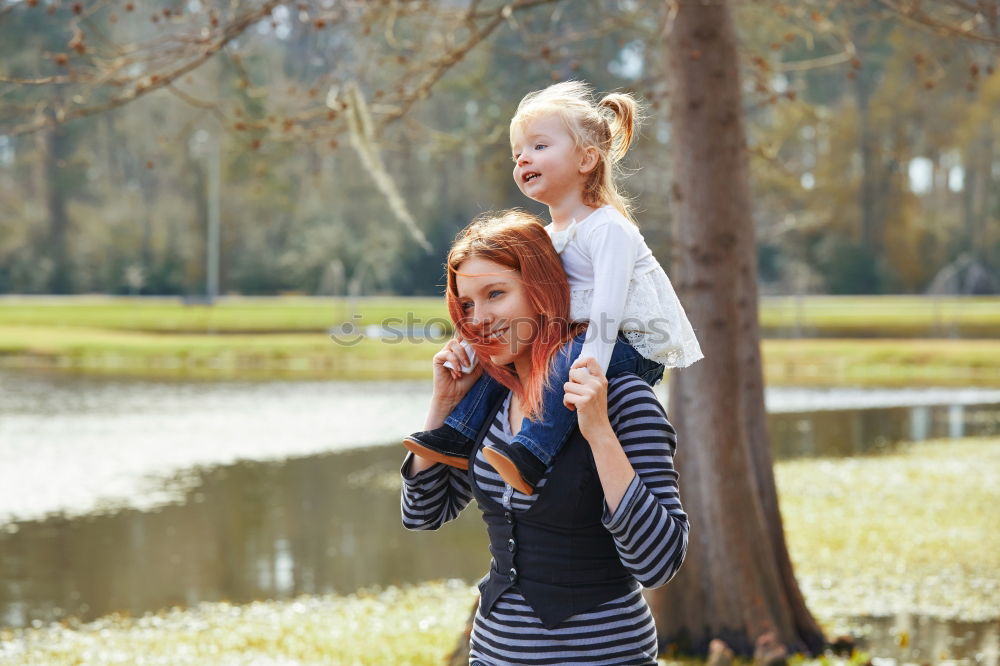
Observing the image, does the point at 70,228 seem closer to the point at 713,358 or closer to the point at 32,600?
the point at 32,600

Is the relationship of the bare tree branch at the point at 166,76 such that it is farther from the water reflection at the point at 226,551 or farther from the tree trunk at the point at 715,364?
the water reflection at the point at 226,551

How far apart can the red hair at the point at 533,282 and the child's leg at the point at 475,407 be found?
0.32 feet

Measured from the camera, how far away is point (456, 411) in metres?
2.21

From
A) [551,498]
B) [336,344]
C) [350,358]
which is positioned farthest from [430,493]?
[336,344]

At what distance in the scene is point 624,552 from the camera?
200 cm

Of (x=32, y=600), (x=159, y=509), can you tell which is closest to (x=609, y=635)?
(x=32, y=600)

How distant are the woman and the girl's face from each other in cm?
7

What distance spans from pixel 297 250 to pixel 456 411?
47.1 metres

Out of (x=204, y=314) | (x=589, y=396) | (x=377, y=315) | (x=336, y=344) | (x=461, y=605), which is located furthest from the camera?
(x=204, y=314)

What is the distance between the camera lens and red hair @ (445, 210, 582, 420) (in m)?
2.06

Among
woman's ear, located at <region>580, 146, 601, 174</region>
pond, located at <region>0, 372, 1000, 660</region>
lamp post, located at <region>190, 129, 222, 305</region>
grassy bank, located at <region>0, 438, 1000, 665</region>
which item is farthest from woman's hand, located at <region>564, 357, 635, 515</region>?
lamp post, located at <region>190, 129, 222, 305</region>

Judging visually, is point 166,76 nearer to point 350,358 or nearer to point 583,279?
point 583,279

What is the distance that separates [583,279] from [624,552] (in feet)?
1.56

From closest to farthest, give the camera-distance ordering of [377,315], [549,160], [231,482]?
[549,160] → [231,482] → [377,315]
